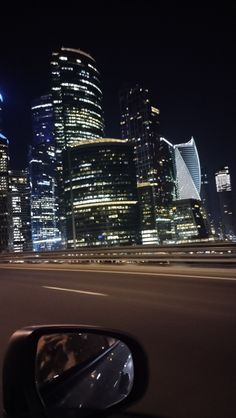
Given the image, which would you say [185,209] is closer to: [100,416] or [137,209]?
[137,209]

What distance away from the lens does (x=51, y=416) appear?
8.37 ft

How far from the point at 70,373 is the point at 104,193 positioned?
398 ft

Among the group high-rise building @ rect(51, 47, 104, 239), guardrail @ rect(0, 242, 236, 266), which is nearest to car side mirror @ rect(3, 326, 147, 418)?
guardrail @ rect(0, 242, 236, 266)

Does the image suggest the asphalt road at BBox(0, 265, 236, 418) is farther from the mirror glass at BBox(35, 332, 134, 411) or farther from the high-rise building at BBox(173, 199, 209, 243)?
the high-rise building at BBox(173, 199, 209, 243)

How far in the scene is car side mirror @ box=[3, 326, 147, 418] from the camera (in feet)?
8.36

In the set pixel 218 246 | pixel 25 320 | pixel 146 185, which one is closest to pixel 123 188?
pixel 146 185

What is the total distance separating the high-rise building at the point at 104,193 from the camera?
112m

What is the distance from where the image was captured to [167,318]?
7559 millimetres

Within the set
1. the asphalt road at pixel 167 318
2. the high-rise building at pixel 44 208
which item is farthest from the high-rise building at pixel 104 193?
the asphalt road at pixel 167 318

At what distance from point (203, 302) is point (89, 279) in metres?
6.65

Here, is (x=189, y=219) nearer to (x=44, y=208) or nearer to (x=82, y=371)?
(x=44, y=208)

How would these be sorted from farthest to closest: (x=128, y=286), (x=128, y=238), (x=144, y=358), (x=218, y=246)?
1. (x=128, y=238)
2. (x=218, y=246)
3. (x=128, y=286)
4. (x=144, y=358)

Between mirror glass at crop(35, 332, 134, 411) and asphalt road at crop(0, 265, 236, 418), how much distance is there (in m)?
0.59

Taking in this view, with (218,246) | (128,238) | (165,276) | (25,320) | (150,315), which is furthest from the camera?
(128,238)
